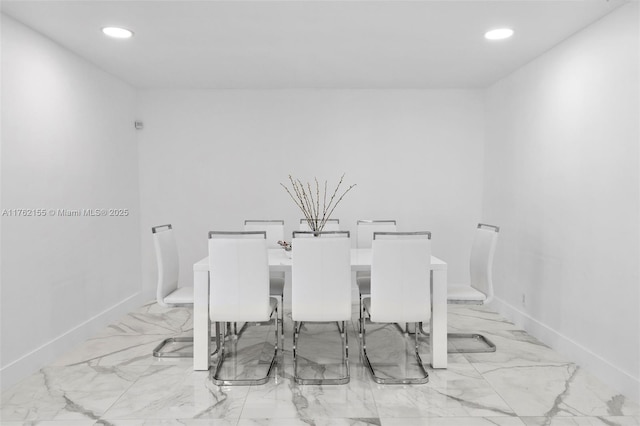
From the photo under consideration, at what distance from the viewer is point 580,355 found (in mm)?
3484

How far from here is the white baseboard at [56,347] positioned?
3.18m

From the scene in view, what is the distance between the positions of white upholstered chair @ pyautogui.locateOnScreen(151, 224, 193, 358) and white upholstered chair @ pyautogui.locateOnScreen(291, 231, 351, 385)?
3.31ft

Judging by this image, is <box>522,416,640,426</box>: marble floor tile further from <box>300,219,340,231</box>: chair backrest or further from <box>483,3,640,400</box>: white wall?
<box>300,219,340,231</box>: chair backrest

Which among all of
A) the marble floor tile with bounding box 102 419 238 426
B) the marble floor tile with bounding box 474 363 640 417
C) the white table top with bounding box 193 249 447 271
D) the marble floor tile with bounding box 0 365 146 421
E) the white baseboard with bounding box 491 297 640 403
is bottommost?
the marble floor tile with bounding box 0 365 146 421

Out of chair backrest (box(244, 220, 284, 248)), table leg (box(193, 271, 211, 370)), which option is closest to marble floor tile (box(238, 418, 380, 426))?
table leg (box(193, 271, 211, 370))

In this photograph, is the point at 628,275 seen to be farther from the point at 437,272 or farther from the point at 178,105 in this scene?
the point at 178,105

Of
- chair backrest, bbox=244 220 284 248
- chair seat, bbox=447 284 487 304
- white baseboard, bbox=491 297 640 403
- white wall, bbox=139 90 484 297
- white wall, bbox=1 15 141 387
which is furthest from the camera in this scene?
white wall, bbox=139 90 484 297

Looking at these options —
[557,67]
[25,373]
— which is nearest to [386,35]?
[557,67]

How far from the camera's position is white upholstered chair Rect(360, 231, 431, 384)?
3172mm

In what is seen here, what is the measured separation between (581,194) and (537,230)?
2.52 feet

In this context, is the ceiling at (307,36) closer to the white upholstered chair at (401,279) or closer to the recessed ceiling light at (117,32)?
the recessed ceiling light at (117,32)

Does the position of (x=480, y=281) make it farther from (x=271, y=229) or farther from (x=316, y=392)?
(x=271, y=229)

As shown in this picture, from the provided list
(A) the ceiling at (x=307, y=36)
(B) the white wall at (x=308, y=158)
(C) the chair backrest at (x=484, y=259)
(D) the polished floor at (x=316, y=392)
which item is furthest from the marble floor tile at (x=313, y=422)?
(B) the white wall at (x=308, y=158)

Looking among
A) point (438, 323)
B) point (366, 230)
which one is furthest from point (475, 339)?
point (366, 230)
